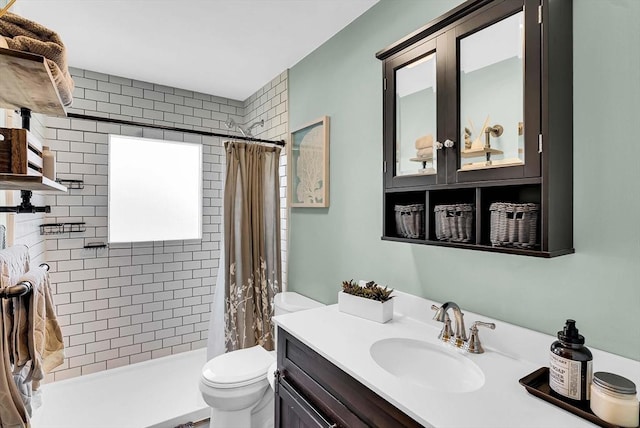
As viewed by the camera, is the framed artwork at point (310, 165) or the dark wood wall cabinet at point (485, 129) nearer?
the dark wood wall cabinet at point (485, 129)

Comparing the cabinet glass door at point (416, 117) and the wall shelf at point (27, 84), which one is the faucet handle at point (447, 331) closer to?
the cabinet glass door at point (416, 117)

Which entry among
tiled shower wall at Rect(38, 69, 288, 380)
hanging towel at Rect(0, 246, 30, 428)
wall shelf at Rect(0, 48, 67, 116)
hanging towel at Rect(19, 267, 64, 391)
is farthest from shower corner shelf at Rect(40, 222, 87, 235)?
hanging towel at Rect(0, 246, 30, 428)

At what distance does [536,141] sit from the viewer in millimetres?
979

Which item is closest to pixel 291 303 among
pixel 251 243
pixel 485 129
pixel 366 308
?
pixel 251 243

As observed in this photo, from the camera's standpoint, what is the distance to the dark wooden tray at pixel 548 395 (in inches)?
31.5

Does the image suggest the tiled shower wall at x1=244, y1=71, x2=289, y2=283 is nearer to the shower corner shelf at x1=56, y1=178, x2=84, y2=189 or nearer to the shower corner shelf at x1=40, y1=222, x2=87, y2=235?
the shower corner shelf at x1=56, y1=178, x2=84, y2=189

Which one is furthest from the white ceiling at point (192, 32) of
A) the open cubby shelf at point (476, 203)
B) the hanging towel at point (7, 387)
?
the hanging towel at point (7, 387)

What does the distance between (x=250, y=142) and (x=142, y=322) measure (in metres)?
1.90

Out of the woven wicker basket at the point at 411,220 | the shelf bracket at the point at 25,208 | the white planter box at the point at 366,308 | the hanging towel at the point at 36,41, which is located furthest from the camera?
the white planter box at the point at 366,308

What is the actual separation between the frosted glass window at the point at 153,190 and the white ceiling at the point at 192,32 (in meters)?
0.65

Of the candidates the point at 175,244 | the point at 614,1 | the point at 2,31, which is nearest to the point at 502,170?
the point at 614,1

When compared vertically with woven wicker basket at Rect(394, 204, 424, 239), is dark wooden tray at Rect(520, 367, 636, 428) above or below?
below

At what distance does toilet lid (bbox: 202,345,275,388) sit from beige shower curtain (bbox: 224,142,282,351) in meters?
0.29

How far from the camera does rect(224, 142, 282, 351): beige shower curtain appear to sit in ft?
7.73
